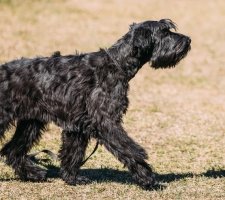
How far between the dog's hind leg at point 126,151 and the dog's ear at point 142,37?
48.0 inches

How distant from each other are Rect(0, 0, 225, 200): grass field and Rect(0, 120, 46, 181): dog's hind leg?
0.17 metres

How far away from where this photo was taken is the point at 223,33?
89.2 feet

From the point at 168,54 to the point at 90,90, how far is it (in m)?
1.31

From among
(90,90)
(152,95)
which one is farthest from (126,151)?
(152,95)

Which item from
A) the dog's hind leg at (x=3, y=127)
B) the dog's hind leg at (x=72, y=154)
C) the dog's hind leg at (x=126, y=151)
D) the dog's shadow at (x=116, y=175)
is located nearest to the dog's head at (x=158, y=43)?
the dog's hind leg at (x=126, y=151)

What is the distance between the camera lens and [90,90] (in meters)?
8.66

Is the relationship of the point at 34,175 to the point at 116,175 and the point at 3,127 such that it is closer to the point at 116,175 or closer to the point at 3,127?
the point at 3,127

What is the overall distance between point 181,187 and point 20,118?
2579 millimetres

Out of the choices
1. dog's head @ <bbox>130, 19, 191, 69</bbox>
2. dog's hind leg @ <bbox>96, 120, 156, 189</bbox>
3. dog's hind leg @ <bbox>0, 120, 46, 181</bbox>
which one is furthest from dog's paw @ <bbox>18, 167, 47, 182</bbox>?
dog's head @ <bbox>130, 19, 191, 69</bbox>

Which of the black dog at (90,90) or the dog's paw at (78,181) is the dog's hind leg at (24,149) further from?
the dog's paw at (78,181)

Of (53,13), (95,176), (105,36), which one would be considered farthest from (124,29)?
(95,176)

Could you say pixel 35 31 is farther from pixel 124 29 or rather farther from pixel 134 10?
pixel 134 10

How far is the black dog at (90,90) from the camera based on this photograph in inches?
336

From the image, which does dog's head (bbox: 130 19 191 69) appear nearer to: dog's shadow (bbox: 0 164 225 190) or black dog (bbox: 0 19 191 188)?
black dog (bbox: 0 19 191 188)
